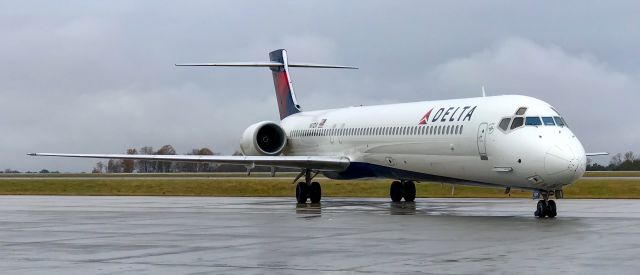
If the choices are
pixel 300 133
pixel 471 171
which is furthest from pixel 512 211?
pixel 300 133

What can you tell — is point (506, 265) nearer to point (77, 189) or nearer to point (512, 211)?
point (512, 211)

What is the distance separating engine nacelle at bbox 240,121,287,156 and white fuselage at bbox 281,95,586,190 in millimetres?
2133

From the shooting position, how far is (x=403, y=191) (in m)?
34.8

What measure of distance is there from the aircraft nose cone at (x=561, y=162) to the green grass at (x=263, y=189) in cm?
1200

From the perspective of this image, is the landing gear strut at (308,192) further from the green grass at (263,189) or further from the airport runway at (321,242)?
the airport runway at (321,242)

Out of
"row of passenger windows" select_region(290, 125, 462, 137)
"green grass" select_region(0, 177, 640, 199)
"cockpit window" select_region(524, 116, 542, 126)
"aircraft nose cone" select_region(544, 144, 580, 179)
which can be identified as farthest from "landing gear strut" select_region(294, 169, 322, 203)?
"aircraft nose cone" select_region(544, 144, 580, 179)

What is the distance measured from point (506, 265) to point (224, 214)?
1404cm

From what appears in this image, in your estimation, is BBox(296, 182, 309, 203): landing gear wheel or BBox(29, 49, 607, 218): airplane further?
BBox(296, 182, 309, 203): landing gear wheel

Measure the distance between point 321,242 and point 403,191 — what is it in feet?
61.5

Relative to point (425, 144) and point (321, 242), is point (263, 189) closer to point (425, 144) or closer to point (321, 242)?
point (425, 144)

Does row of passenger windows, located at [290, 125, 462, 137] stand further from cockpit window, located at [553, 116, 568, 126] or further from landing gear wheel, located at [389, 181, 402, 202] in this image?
cockpit window, located at [553, 116, 568, 126]

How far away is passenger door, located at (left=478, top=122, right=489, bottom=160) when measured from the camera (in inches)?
1003

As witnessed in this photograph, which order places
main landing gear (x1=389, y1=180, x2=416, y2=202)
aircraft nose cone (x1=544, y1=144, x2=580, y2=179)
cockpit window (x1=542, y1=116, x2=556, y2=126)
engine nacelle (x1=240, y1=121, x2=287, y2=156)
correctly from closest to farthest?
1. aircraft nose cone (x1=544, y1=144, x2=580, y2=179)
2. cockpit window (x1=542, y1=116, x2=556, y2=126)
3. main landing gear (x1=389, y1=180, x2=416, y2=202)
4. engine nacelle (x1=240, y1=121, x2=287, y2=156)

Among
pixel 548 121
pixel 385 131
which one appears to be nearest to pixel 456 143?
pixel 548 121
